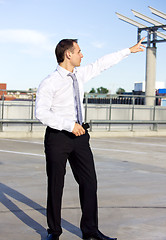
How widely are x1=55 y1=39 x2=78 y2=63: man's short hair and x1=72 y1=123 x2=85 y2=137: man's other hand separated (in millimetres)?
624

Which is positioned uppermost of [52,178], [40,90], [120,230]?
[40,90]

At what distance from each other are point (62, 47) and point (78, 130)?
752 millimetres

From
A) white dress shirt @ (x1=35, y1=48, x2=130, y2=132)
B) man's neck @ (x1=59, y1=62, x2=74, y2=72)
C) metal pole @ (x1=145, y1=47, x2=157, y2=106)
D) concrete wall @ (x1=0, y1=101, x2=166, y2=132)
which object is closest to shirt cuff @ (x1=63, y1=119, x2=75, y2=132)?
white dress shirt @ (x1=35, y1=48, x2=130, y2=132)

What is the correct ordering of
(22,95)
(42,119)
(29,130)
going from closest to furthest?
(42,119) < (29,130) < (22,95)

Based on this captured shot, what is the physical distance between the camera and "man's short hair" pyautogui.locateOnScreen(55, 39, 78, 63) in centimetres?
398

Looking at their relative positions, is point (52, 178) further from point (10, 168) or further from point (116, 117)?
point (116, 117)

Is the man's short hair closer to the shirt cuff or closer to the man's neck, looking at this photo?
the man's neck

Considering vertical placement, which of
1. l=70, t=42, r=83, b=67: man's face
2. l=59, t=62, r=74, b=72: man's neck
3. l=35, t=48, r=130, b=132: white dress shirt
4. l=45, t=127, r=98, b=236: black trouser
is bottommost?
l=45, t=127, r=98, b=236: black trouser

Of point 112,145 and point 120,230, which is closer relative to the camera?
point 120,230

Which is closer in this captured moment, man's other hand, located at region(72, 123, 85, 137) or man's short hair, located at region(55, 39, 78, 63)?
man's other hand, located at region(72, 123, 85, 137)

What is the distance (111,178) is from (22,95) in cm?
989

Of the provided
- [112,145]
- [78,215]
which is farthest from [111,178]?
[112,145]

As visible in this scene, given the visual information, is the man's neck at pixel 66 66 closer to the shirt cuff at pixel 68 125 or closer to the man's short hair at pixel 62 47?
the man's short hair at pixel 62 47

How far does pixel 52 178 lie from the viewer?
399 centimetres
